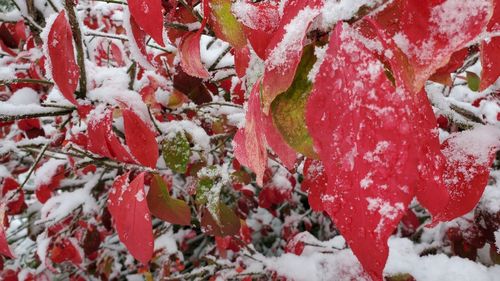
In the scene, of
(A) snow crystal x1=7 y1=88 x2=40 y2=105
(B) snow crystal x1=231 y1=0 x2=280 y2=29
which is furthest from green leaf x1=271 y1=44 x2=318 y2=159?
(A) snow crystal x1=7 y1=88 x2=40 y2=105

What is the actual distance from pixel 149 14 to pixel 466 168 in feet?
1.45

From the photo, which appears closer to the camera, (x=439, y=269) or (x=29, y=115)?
(x=29, y=115)

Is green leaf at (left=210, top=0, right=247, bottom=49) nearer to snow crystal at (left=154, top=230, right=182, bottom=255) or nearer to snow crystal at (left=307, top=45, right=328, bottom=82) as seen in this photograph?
snow crystal at (left=307, top=45, right=328, bottom=82)

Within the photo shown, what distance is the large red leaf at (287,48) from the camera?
325 millimetres

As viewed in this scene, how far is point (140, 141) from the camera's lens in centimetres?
80

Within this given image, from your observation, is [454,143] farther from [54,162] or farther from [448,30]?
[54,162]

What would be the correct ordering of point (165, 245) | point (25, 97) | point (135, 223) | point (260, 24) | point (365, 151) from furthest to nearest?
point (165, 245), point (25, 97), point (135, 223), point (260, 24), point (365, 151)

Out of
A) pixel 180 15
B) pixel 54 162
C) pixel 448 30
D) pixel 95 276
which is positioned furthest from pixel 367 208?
pixel 95 276

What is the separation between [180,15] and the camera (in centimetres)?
75

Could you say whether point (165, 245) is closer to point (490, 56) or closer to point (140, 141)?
point (140, 141)

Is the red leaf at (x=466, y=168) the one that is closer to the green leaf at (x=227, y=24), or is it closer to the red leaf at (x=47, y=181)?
the green leaf at (x=227, y=24)

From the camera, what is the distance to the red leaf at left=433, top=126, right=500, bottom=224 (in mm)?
499

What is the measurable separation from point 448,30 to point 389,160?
0.32ft

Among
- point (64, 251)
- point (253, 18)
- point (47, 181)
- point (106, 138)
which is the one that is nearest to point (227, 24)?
point (253, 18)
